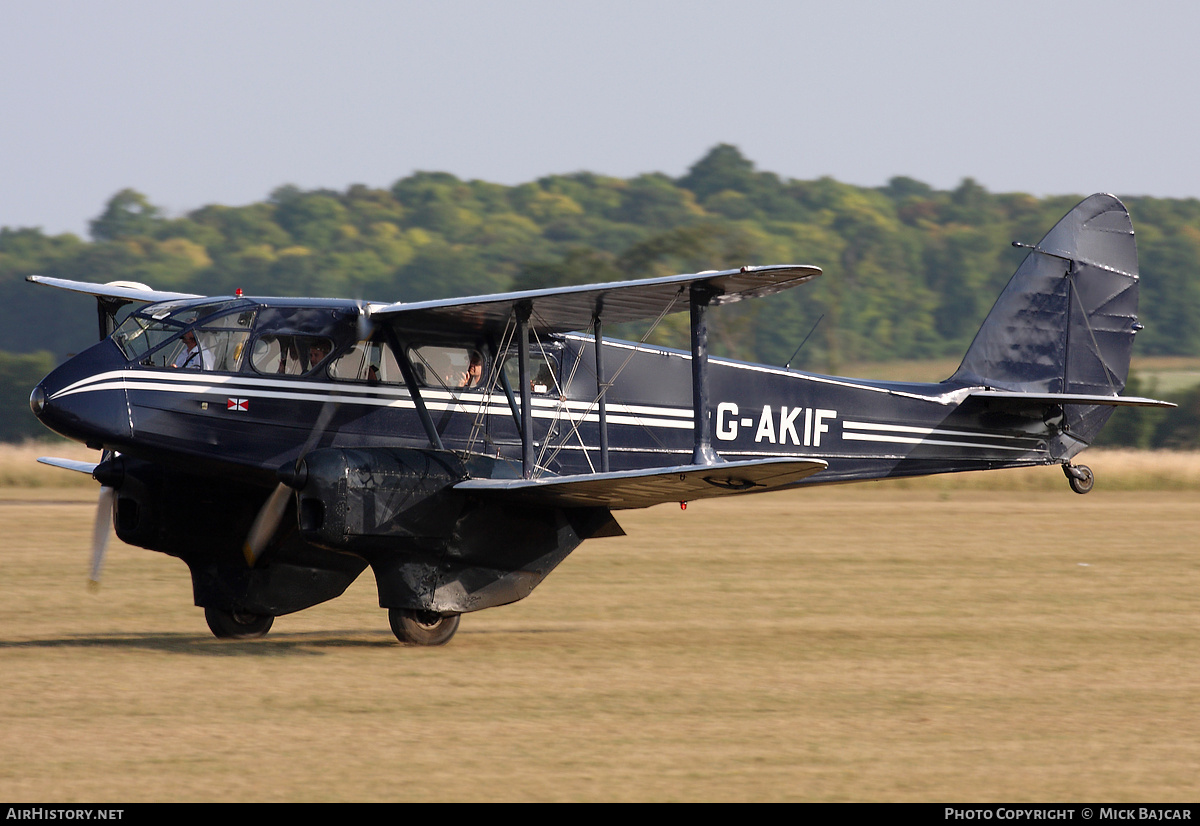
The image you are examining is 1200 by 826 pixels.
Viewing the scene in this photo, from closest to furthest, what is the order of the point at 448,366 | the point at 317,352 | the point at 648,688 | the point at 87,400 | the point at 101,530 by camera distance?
the point at 648,688
the point at 87,400
the point at 317,352
the point at 448,366
the point at 101,530

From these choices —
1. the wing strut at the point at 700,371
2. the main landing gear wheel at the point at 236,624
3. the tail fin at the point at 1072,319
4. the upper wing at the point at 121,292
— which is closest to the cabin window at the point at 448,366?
the wing strut at the point at 700,371

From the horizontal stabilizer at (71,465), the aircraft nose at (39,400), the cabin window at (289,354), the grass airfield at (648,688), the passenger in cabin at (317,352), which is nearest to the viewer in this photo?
the grass airfield at (648,688)

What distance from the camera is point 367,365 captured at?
11.8 m

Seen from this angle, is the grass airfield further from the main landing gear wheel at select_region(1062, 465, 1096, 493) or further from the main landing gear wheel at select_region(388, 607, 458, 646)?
the main landing gear wheel at select_region(1062, 465, 1096, 493)

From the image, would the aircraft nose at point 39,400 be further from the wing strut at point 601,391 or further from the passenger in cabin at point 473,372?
the wing strut at point 601,391

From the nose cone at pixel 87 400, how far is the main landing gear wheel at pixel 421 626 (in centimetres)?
278

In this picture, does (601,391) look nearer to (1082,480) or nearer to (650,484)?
(650,484)

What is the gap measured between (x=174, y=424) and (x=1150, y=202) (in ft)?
461

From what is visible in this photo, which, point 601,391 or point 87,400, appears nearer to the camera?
point 87,400

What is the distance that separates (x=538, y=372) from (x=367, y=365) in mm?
1792

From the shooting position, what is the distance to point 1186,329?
339ft

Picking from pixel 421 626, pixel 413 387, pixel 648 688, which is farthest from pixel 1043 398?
Result: pixel 421 626

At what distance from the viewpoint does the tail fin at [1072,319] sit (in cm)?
1564

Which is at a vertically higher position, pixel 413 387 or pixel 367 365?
pixel 367 365
